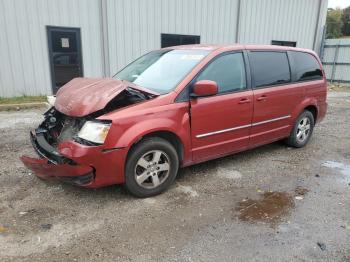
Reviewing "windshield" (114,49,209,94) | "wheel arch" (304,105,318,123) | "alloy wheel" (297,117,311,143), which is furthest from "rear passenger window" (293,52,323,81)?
"windshield" (114,49,209,94)

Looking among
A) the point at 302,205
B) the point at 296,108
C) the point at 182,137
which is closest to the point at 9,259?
the point at 182,137

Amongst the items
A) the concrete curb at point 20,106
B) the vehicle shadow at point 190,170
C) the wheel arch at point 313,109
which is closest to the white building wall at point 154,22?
the concrete curb at point 20,106

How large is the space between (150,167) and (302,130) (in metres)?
3.32

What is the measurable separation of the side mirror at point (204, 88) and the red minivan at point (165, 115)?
0.5 inches

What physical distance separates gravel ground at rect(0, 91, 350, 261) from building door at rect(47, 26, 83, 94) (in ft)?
19.9

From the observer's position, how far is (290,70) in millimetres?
5320

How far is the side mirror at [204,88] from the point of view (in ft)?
12.7

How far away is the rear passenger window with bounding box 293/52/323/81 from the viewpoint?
5473 mm

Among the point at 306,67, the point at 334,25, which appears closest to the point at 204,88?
the point at 306,67

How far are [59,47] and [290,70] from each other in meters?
7.72

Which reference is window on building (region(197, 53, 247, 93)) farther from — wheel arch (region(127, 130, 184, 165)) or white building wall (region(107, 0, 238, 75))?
white building wall (region(107, 0, 238, 75))

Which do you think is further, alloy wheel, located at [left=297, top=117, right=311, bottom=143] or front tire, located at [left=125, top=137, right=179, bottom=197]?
alloy wheel, located at [left=297, top=117, right=311, bottom=143]

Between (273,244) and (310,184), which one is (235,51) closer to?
(310,184)

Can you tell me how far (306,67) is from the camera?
223 inches
